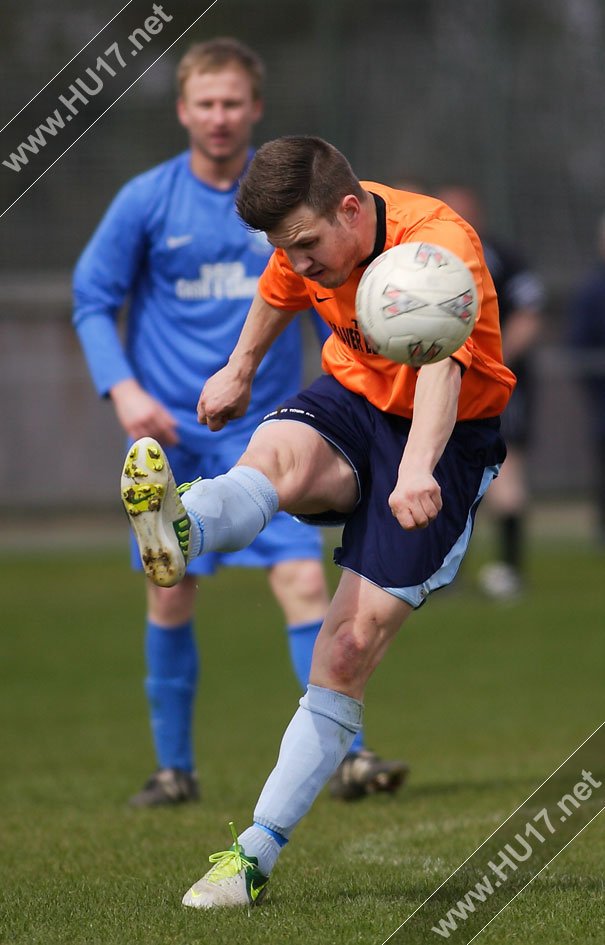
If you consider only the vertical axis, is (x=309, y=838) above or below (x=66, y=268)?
below

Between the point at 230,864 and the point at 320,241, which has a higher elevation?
the point at 320,241

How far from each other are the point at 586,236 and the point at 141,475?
1293 cm

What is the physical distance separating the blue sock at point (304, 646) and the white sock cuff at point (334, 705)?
5.03 ft

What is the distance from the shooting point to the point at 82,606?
38.8 feet

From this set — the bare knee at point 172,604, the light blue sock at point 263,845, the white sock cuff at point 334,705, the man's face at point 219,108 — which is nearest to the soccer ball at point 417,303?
the white sock cuff at point 334,705

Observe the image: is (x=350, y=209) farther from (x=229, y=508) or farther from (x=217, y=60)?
(x=217, y=60)

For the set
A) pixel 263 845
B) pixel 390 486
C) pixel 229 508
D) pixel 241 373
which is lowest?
pixel 263 845

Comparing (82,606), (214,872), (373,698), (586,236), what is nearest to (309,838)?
(214,872)

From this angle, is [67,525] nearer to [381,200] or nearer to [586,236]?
[586,236]

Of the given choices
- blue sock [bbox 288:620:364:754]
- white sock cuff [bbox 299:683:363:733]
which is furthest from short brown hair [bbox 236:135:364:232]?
blue sock [bbox 288:620:364:754]

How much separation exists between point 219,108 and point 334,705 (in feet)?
8.11

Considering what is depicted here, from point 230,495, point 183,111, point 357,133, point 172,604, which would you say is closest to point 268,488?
point 230,495

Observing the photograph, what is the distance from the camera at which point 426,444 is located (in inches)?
144

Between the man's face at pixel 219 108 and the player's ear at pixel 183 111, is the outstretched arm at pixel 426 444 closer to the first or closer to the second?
the man's face at pixel 219 108
